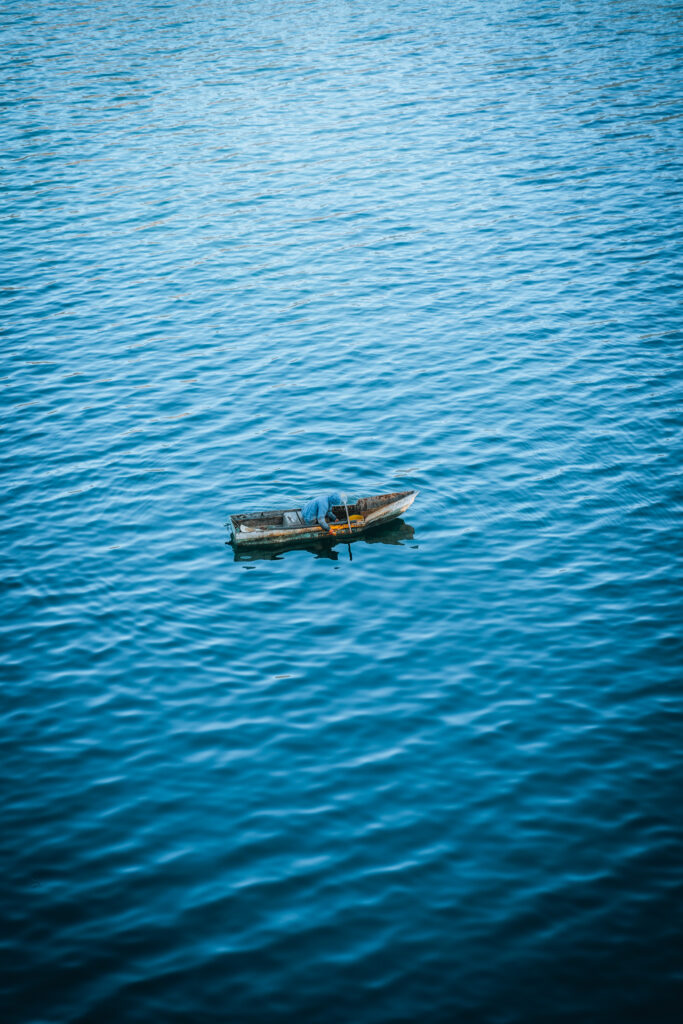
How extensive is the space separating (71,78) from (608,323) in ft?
149

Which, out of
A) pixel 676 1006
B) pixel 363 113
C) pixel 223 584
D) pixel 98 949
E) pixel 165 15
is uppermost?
pixel 165 15

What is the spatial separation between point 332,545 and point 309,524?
1.06 m

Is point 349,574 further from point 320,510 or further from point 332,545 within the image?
point 320,510

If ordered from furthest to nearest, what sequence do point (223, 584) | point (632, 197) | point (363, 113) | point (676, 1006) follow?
point (363, 113), point (632, 197), point (223, 584), point (676, 1006)

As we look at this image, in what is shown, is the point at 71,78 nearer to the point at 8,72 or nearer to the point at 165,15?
the point at 8,72

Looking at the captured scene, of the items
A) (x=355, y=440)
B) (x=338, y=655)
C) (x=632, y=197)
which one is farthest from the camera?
(x=632, y=197)

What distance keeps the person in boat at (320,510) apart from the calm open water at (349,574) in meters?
1.06

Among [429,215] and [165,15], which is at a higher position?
[165,15]

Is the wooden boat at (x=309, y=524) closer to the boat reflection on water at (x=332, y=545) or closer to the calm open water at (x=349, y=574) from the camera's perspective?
the boat reflection on water at (x=332, y=545)

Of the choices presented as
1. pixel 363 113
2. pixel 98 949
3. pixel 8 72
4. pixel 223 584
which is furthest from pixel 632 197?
pixel 8 72

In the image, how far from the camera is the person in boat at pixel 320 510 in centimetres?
2325

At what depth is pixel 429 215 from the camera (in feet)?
141

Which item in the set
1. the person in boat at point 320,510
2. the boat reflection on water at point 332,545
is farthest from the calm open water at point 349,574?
the person in boat at point 320,510

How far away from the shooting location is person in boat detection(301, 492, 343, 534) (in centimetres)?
2325
